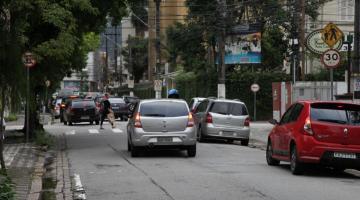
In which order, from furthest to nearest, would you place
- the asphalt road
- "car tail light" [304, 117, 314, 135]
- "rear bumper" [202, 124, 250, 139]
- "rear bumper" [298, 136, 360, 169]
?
"rear bumper" [202, 124, 250, 139], "car tail light" [304, 117, 314, 135], "rear bumper" [298, 136, 360, 169], the asphalt road

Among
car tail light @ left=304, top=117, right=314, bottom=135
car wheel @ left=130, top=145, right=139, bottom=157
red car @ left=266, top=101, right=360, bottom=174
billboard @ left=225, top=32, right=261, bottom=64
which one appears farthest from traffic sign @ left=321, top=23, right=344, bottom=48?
billboard @ left=225, top=32, right=261, bottom=64

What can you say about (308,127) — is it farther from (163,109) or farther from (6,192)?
(6,192)

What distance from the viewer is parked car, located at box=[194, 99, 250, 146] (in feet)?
82.0

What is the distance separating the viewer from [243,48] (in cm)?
5050

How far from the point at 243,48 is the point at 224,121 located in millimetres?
26000

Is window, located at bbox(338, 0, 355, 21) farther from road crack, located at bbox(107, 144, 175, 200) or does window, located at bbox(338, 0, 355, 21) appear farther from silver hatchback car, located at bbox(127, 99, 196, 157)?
silver hatchback car, located at bbox(127, 99, 196, 157)

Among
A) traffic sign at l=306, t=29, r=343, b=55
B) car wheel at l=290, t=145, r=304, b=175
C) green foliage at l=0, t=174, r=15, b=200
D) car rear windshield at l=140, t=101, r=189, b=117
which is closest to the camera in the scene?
green foliage at l=0, t=174, r=15, b=200

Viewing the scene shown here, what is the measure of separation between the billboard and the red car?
3549 centimetres

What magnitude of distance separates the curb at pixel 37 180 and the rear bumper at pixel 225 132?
7412 mm

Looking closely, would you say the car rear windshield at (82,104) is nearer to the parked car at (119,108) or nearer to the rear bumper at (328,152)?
the parked car at (119,108)

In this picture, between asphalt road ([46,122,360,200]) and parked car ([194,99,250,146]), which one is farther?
parked car ([194,99,250,146])

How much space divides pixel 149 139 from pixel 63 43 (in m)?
4.73

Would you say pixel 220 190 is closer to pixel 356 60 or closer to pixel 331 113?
pixel 331 113

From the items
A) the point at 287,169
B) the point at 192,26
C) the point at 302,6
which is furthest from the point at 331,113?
the point at 192,26
